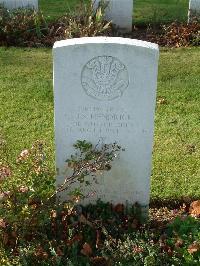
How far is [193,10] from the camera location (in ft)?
29.9

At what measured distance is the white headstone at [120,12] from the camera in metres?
9.07

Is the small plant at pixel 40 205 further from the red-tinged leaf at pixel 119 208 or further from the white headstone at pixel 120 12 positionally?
the white headstone at pixel 120 12

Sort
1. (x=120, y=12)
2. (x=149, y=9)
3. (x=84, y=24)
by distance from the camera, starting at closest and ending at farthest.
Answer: (x=84, y=24) → (x=120, y=12) → (x=149, y=9)

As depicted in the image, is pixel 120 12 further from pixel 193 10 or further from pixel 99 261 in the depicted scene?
pixel 99 261

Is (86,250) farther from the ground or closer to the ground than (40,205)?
closer to the ground

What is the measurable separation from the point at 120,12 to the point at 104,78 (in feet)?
17.5

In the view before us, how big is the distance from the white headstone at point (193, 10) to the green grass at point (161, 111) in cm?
87

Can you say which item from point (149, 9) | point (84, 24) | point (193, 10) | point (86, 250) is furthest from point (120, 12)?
point (86, 250)

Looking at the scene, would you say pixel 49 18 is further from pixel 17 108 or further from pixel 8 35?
pixel 17 108

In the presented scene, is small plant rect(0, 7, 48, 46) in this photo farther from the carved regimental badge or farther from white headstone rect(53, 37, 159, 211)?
the carved regimental badge

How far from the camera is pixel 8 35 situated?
8445mm

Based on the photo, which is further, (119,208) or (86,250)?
(119,208)

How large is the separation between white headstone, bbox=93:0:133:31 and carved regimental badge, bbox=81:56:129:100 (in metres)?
5.27

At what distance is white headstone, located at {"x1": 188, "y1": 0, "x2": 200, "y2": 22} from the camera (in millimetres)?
9055
